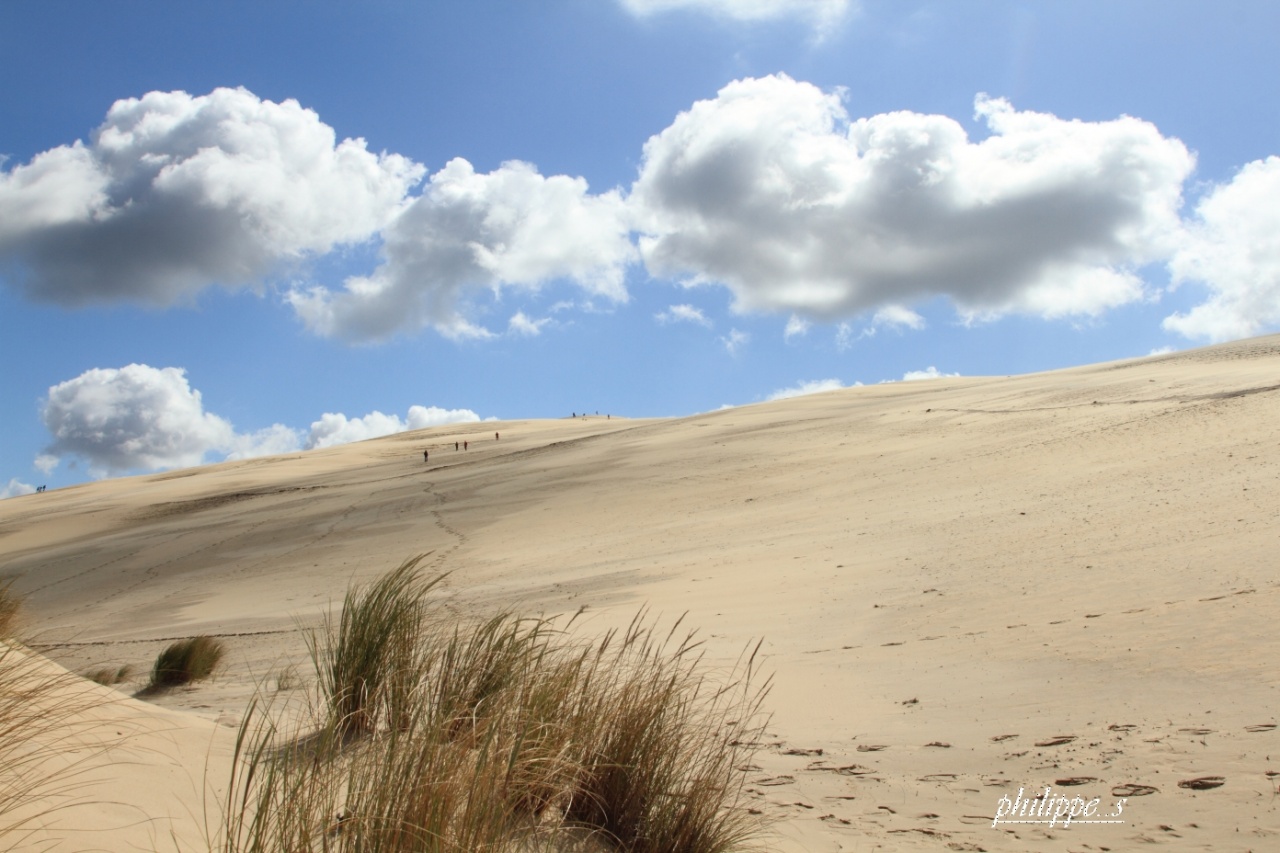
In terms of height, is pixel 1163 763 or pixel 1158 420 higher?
pixel 1158 420

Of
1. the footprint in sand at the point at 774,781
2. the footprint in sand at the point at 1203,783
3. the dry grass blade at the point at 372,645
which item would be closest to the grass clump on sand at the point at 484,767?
the dry grass blade at the point at 372,645

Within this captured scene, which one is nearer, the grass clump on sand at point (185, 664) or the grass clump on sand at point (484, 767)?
the grass clump on sand at point (484, 767)

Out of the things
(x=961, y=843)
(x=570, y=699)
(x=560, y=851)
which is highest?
(x=570, y=699)

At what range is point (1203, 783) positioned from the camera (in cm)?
389

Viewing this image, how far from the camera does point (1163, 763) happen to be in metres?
4.16

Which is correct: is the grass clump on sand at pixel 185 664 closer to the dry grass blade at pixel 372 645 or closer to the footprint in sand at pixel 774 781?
the dry grass blade at pixel 372 645

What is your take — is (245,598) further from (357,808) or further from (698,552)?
(357,808)

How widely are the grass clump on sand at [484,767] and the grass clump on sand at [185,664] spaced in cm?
380

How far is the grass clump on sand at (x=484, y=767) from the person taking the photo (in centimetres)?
248

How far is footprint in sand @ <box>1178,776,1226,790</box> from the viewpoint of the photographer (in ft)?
12.7

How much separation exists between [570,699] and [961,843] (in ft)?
5.45

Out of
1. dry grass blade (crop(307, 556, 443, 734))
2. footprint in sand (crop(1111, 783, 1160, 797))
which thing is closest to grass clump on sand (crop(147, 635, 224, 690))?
dry grass blade (crop(307, 556, 443, 734))

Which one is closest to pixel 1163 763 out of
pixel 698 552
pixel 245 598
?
pixel 698 552

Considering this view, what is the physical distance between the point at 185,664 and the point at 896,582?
6.56 metres
